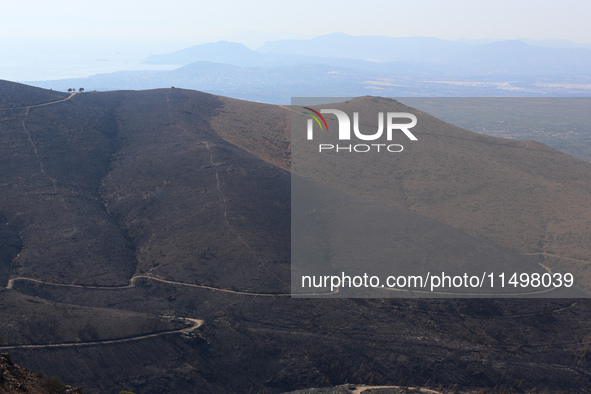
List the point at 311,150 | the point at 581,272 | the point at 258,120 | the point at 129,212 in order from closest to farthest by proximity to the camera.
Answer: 1. the point at 129,212
2. the point at 581,272
3. the point at 311,150
4. the point at 258,120

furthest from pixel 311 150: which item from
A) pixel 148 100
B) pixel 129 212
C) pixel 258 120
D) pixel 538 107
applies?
pixel 538 107

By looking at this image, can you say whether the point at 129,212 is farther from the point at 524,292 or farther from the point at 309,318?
the point at 524,292

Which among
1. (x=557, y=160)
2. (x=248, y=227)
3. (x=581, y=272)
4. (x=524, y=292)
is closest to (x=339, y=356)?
(x=248, y=227)

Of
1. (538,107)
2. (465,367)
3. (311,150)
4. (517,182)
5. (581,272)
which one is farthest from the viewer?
(538,107)

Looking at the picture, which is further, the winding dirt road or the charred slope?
the charred slope

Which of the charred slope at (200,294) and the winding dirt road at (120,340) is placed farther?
the charred slope at (200,294)

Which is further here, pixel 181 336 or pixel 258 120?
pixel 258 120

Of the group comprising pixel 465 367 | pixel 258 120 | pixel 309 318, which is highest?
→ pixel 258 120

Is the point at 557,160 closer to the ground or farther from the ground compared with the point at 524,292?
farther from the ground

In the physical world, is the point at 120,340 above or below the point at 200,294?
below

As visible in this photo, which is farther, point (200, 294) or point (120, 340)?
point (200, 294)
